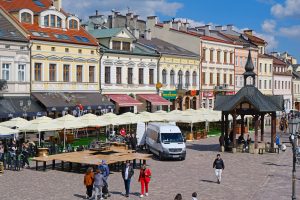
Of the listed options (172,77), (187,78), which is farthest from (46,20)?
(187,78)

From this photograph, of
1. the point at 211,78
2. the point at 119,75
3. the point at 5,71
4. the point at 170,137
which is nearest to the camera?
the point at 170,137

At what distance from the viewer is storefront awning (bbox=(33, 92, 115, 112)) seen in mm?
41062

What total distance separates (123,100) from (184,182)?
25128 millimetres

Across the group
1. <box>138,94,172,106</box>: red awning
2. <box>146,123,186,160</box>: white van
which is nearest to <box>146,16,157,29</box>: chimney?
<box>138,94,172,106</box>: red awning

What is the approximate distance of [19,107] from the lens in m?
38.9

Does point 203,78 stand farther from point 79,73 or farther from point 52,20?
point 52,20

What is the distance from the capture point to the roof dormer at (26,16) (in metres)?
41.8

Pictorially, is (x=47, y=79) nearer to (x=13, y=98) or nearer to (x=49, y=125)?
(x=13, y=98)

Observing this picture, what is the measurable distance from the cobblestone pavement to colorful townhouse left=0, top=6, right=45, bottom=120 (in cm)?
1264

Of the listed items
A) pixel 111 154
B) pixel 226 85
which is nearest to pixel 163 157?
pixel 111 154

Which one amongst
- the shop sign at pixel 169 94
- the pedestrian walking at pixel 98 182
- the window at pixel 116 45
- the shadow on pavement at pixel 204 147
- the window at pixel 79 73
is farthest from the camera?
the shop sign at pixel 169 94

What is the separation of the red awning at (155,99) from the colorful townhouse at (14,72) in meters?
13.9

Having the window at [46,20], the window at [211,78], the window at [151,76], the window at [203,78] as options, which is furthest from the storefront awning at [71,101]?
the window at [211,78]

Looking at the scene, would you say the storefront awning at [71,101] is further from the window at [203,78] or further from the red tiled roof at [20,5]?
the window at [203,78]
